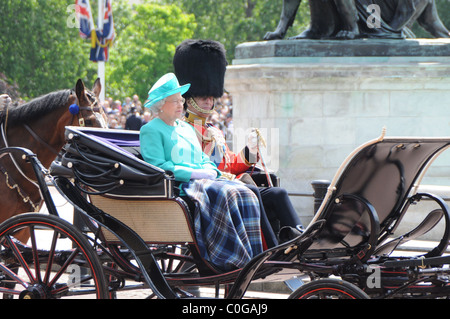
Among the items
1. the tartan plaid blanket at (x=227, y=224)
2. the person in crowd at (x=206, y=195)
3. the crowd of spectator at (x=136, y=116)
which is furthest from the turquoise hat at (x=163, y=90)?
the crowd of spectator at (x=136, y=116)

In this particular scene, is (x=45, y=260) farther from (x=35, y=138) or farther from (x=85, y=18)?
(x=85, y=18)

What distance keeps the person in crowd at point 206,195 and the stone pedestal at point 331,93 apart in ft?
14.3

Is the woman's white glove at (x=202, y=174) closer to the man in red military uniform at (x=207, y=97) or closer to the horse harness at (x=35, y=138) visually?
the man in red military uniform at (x=207, y=97)

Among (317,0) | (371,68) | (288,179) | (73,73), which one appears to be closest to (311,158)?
(288,179)

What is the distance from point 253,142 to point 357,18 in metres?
4.78

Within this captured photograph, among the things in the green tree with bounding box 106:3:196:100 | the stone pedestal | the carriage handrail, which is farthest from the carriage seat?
the green tree with bounding box 106:3:196:100

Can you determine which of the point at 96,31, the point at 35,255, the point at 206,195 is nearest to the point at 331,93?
the point at 206,195

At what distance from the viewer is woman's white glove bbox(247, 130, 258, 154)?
592 cm

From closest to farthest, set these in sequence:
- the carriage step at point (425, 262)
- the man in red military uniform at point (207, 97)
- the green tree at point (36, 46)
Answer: the carriage step at point (425, 262) → the man in red military uniform at point (207, 97) → the green tree at point (36, 46)

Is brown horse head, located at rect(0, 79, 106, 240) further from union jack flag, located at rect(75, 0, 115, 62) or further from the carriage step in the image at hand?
union jack flag, located at rect(75, 0, 115, 62)

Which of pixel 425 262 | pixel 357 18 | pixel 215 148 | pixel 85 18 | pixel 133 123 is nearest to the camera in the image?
pixel 425 262

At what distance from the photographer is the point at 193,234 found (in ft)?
16.8

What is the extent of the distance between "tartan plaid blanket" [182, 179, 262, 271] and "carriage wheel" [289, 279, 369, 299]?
0.49m

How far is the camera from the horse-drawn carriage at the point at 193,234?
193 inches
